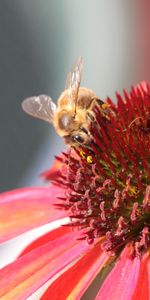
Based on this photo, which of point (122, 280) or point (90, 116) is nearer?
point (122, 280)

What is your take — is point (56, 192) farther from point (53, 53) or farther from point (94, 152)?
point (53, 53)

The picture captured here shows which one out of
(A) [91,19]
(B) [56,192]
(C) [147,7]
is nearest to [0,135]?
(A) [91,19]

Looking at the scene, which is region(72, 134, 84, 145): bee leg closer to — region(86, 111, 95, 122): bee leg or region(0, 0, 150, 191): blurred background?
region(86, 111, 95, 122): bee leg

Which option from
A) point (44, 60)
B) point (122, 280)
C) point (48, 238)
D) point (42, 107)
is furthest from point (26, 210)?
point (44, 60)

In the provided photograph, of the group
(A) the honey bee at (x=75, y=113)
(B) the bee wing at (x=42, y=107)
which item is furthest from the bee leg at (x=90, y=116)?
(B) the bee wing at (x=42, y=107)

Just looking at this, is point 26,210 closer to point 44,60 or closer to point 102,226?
point 102,226

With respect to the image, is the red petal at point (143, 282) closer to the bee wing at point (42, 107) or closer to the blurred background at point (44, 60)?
the bee wing at point (42, 107)
